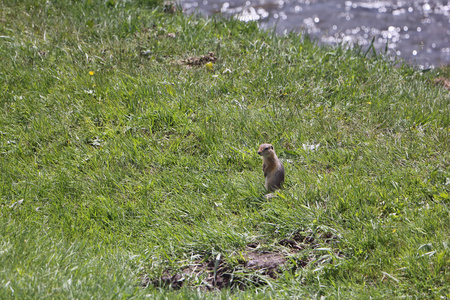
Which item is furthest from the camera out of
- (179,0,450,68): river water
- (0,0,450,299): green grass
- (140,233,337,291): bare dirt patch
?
(179,0,450,68): river water

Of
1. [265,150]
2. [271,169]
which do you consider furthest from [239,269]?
[265,150]

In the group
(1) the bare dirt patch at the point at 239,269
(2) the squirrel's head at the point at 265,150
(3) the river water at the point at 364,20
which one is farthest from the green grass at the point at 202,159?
(3) the river water at the point at 364,20

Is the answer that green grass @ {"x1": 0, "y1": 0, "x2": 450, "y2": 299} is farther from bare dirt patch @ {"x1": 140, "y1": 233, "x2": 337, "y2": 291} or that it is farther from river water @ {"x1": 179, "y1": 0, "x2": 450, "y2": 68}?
river water @ {"x1": 179, "y1": 0, "x2": 450, "y2": 68}

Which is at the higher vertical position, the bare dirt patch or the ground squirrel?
the ground squirrel

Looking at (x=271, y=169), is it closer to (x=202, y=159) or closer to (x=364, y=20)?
(x=202, y=159)

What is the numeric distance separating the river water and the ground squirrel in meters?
5.25

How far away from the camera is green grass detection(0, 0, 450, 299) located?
3.56m

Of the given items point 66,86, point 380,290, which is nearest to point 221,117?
point 66,86

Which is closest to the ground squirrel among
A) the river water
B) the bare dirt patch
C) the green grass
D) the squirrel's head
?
the squirrel's head

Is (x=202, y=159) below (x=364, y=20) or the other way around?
the other way around

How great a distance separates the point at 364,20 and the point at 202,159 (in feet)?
23.0

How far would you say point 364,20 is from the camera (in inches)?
409

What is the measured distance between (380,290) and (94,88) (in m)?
4.10

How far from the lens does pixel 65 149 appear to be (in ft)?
16.6
